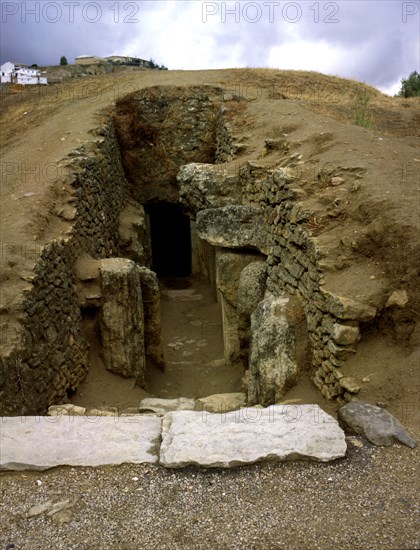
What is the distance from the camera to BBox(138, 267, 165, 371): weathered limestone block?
8.52m

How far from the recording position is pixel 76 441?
10.7 ft

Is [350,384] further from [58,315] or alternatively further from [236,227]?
[236,227]

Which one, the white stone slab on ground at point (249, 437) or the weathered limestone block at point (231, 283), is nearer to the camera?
the white stone slab on ground at point (249, 437)

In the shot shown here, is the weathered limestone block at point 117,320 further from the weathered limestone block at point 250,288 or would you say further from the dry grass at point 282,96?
the dry grass at point 282,96

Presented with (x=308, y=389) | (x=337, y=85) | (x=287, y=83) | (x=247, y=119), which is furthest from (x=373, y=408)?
(x=337, y=85)

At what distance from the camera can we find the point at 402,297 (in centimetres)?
474

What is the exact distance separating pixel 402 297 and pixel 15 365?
4113 millimetres

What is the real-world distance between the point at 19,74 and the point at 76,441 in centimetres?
3981

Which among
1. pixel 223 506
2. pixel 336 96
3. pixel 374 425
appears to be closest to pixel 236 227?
pixel 374 425

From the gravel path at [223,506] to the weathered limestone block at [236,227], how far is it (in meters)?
5.30

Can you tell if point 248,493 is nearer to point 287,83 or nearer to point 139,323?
point 139,323

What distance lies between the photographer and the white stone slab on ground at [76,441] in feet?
10.2

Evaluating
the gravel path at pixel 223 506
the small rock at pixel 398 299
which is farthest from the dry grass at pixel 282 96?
the gravel path at pixel 223 506

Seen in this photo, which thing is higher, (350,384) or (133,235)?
(133,235)
